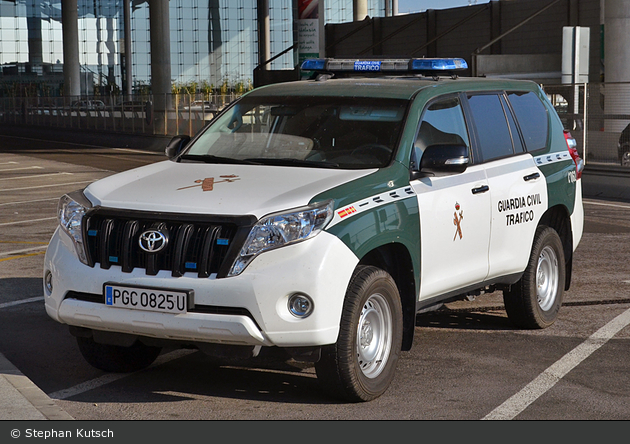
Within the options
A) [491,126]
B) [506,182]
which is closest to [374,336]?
[506,182]

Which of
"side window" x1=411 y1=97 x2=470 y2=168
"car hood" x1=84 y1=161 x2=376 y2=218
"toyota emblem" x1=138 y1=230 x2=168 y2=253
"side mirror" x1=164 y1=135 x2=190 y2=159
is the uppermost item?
"side window" x1=411 y1=97 x2=470 y2=168

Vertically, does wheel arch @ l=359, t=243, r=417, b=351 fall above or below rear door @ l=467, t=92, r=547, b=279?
below

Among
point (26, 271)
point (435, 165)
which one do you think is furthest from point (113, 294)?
point (26, 271)

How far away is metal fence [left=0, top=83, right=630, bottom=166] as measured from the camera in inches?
789

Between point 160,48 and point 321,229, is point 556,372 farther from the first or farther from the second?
point 160,48

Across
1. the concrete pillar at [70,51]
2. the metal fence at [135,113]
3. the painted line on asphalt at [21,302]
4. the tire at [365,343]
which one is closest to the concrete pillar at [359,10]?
the metal fence at [135,113]

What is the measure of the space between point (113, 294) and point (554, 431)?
2449mm

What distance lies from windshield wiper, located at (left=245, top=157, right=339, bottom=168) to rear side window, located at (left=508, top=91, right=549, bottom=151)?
201cm

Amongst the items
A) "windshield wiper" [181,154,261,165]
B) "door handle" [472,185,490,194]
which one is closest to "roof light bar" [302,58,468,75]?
"door handle" [472,185,490,194]

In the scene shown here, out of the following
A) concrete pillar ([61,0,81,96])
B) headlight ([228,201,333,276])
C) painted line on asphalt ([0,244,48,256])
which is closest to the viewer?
headlight ([228,201,333,276])

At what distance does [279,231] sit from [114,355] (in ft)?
5.64

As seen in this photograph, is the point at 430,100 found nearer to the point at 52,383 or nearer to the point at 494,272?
the point at 494,272

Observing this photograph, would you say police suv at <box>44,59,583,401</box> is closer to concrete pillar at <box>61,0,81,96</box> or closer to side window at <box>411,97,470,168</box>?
side window at <box>411,97,470,168</box>

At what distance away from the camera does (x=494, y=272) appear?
6.83 metres
